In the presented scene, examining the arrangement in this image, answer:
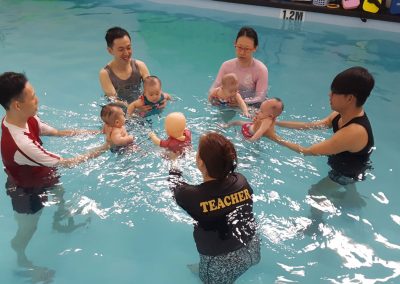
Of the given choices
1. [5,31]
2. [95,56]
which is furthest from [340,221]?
[5,31]

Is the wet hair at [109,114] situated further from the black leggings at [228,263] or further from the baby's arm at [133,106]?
the black leggings at [228,263]

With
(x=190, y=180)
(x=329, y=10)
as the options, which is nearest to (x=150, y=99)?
(x=190, y=180)

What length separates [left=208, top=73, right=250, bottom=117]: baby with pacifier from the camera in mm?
4652

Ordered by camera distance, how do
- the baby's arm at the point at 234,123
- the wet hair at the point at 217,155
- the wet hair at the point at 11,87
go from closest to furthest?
the wet hair at the point at 217,155 → the wet hair at the point at 11,87 → the baby's arm at the point at 234,123

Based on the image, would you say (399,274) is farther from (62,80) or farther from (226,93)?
(62,80)

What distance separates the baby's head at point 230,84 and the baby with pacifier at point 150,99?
79cm

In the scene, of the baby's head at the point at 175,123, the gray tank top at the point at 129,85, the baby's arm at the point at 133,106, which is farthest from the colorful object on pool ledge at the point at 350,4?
the baby's head at the point at 175,123

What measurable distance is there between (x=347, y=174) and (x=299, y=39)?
5837 mm

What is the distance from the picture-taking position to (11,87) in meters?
2.65

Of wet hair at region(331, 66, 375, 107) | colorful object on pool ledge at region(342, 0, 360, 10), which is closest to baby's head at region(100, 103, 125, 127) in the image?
wet hair at region(331, 66, 375, 107)

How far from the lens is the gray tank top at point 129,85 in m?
4.94

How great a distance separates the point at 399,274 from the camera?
310 centimetres

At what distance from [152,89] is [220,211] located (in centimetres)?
249

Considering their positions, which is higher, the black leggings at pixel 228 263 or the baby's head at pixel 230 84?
the baby's head at pixel 230 84
